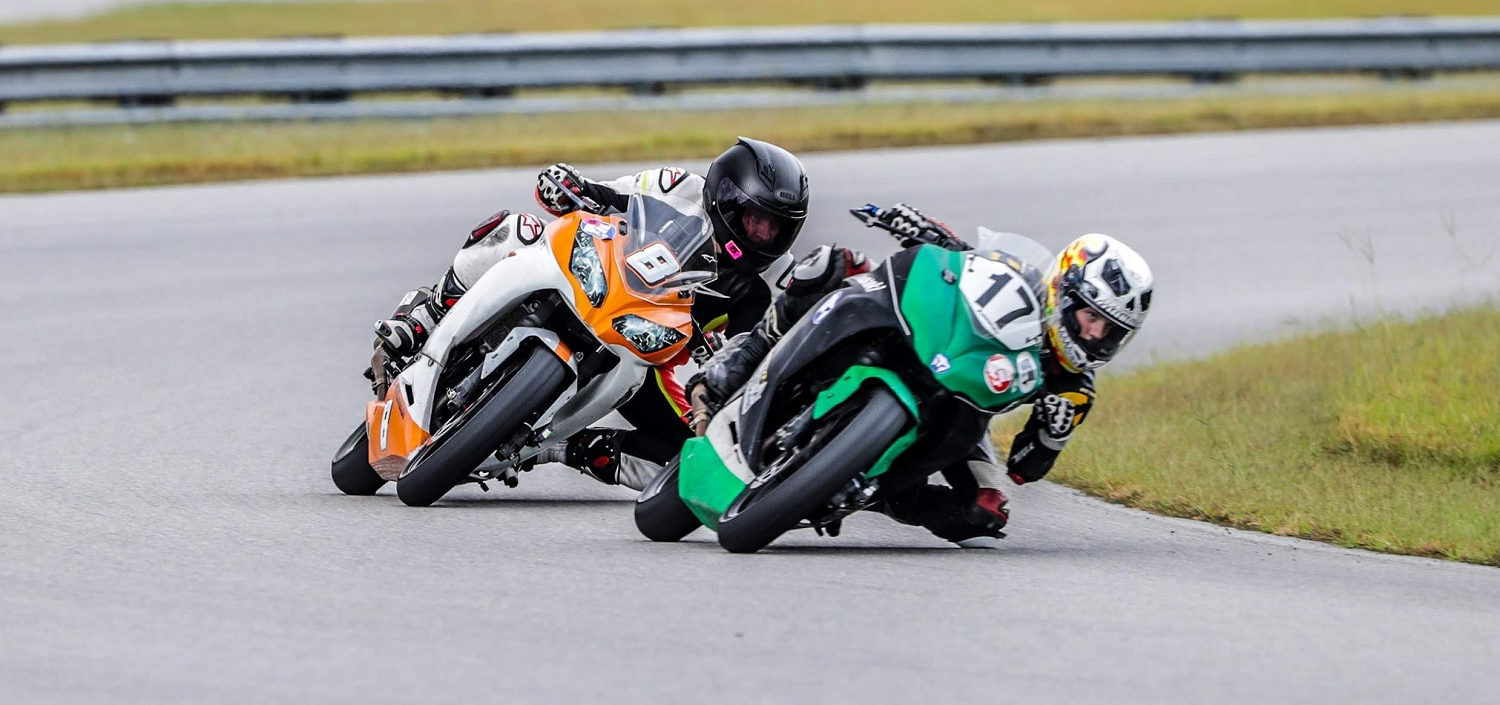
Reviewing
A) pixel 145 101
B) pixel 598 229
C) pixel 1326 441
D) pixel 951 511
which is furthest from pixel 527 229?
pixel 145 101

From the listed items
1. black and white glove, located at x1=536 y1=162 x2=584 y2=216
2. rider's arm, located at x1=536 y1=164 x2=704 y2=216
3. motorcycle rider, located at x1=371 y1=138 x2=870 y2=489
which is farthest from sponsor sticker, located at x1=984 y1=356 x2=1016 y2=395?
black and white glove, located at x1=536 y1=162 x2=584 y2=216

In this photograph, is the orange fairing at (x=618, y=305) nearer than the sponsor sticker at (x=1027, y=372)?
No

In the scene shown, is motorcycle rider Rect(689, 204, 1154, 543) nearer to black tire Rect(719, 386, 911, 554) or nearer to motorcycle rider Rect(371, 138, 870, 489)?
black tire Rect(719, 386, 911, 554)

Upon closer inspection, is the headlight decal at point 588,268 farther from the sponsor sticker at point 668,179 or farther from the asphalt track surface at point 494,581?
the asphalt track surface at point 494,581

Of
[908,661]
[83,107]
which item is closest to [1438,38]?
[83,107]

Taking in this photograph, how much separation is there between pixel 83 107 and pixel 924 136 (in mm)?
7563

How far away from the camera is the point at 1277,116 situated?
805 inches

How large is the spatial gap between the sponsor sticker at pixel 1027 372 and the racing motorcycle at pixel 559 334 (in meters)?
1.38

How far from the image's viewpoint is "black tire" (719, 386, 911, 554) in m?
5.91

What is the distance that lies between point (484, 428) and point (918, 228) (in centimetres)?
150

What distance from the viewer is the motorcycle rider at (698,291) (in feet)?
23.6

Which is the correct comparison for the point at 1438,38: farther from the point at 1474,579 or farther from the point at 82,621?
the point at 82,621

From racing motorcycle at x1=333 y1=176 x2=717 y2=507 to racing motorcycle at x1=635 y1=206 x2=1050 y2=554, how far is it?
68cm

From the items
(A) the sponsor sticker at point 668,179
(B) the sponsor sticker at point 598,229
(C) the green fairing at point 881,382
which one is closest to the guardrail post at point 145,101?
(A) the sponsor sticker at point 668,179
